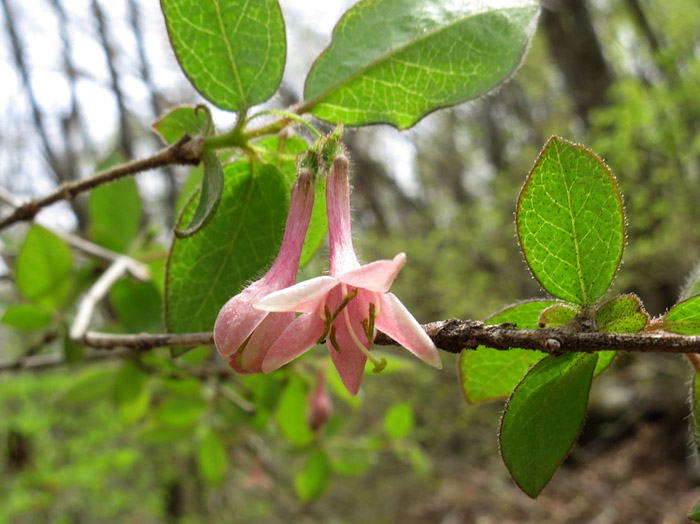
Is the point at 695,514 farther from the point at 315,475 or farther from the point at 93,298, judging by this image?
the point at 315,475

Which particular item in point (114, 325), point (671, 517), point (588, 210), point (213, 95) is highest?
point (213, 95)

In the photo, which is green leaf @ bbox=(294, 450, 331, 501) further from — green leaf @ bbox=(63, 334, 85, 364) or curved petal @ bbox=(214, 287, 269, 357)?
curved petal @ bbox=(214, 287, 269, 357)

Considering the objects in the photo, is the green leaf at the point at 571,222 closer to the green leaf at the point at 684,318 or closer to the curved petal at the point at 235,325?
the green leaf at the point at 684,318

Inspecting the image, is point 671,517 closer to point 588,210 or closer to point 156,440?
point 156,440

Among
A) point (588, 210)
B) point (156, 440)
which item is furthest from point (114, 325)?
point (588, 210)

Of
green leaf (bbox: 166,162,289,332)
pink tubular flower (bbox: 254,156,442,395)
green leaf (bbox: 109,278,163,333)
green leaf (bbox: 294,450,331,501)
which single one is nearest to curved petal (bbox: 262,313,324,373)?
pink tubular flower (bbox: 254,156,442,395)

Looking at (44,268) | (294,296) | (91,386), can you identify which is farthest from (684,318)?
(91,386)
